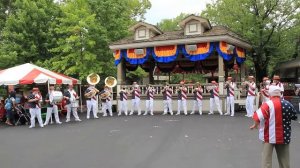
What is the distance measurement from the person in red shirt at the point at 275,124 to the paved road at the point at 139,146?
1.37 metres

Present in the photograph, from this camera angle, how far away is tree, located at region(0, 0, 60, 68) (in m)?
27.6

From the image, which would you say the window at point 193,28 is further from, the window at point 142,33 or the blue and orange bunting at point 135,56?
the window at point 142,33

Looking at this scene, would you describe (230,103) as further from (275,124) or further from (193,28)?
(275,124)

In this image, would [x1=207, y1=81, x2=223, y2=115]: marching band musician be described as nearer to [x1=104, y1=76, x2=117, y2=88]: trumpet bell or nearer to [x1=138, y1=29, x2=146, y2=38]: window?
[x1=104, y1=76, x2=117, y2=88]: trumpet bell

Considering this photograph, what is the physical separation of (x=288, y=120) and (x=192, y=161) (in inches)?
103

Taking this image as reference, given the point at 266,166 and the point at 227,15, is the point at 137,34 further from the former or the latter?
the point at 266,166

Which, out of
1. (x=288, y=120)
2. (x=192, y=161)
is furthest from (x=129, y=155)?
(x=288, y=120)

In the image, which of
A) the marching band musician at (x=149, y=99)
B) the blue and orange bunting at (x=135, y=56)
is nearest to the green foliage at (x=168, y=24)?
the blue and orange bunting at (x=135, y=56)

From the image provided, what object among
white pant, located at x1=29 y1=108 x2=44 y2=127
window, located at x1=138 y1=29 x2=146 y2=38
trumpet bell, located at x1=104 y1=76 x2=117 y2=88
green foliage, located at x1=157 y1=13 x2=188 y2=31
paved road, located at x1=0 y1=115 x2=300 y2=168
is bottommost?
paved road, located at x1=0 y1=115 x2=300 y2=168

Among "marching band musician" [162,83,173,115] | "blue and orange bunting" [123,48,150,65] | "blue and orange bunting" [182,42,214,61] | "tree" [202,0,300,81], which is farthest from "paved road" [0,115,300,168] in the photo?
"tree" [202,0,300,81]

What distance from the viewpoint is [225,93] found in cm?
1997

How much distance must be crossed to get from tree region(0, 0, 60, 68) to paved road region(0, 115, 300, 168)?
13982mm

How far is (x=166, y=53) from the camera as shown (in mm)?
21766

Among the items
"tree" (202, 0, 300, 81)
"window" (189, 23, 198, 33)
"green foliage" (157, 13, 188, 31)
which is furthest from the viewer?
"green foliage" (157, 13, 188, 31)
